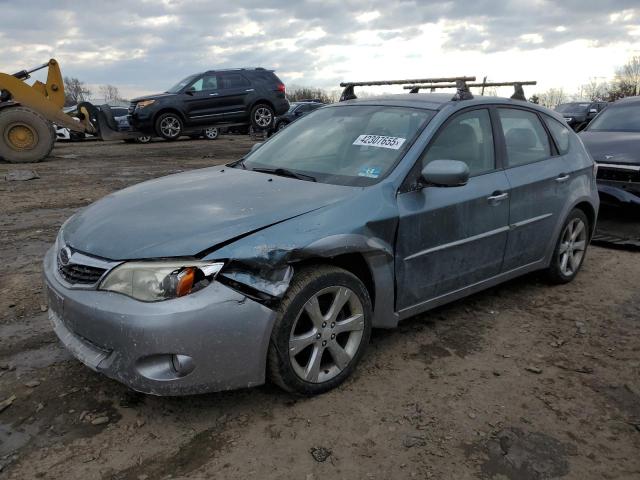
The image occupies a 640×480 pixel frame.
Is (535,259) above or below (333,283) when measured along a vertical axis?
below

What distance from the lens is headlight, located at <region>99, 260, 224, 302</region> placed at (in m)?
2.42

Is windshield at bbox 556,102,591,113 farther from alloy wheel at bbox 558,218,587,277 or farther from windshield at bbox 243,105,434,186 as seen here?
windshield at bbox 243,105,434,186

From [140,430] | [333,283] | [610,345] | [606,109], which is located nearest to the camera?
[140,430]

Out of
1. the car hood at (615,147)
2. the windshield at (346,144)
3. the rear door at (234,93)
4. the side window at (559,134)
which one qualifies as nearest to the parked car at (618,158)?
the car hood at (615,147)

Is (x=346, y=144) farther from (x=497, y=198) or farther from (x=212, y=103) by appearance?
(x=212, y=103)

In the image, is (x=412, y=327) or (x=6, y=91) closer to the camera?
(x=412, y=327)

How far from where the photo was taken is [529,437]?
8.48 ft

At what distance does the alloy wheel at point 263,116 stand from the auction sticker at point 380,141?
1370 cm

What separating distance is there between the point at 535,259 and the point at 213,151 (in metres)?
11.8

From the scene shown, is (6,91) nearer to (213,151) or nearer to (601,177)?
(213,151)

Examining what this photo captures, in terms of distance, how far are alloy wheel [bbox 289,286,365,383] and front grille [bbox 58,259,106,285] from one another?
973 mm

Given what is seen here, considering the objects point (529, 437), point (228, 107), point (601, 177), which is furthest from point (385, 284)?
point (228, 107)

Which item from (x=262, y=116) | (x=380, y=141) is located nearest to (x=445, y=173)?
(x=380, y=141)

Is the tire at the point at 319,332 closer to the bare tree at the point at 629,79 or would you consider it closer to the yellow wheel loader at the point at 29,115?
the yellow wheel loader at the point at 29,115
